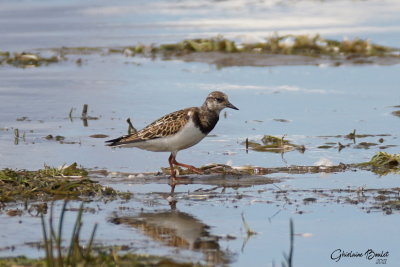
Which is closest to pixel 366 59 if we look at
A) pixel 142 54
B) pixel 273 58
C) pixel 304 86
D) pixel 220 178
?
pixel 273 58

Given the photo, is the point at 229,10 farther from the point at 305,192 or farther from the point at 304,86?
the point at 305,192

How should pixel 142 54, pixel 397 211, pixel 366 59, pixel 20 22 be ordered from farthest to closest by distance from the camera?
pixel 20 22, pixel 142 54, pixel 366 59, pixel 397 211

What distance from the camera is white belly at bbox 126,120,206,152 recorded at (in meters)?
10.9

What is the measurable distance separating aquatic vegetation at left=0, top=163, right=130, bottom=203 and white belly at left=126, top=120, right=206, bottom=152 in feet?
4.21

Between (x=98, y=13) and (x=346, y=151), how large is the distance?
55.9ft

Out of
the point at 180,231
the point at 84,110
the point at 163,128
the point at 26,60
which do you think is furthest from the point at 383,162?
the point at 26,60

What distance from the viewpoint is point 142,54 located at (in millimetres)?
21031

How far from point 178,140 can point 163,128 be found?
0.23 metres

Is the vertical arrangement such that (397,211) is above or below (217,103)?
below

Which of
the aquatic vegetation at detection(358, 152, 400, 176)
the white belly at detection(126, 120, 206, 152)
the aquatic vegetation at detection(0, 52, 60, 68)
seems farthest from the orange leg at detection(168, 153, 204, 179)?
the aquatic vegetation at detection(0, 52, 60, 68)

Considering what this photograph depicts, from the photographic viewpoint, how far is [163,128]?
11031 mm

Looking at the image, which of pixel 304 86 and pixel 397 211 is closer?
pixel 397 211

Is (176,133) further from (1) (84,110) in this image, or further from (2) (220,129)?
(1) (84,110)

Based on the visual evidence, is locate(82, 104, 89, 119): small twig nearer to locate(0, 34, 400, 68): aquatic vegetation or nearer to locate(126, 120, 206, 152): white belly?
locate(126, 120, 206, 152): white belly
